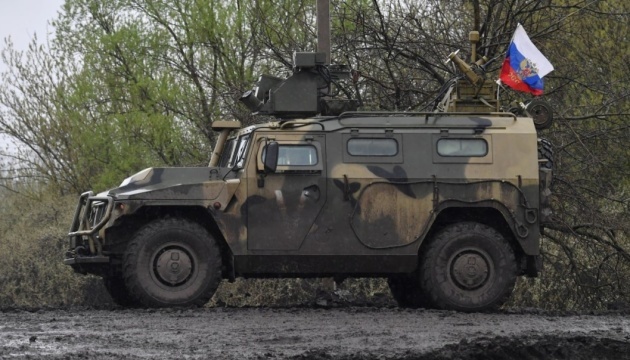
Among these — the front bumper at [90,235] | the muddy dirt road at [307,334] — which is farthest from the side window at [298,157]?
the front bumper at [90,235]

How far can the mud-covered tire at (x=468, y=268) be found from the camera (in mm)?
13250

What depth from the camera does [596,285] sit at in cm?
1800

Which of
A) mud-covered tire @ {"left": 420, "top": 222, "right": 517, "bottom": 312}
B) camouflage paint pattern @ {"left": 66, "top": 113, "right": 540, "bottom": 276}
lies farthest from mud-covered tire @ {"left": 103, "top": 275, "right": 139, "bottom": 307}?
mud-covered tire @ {"left": 420, "top": 222, "right": 517, "bottom": 312}

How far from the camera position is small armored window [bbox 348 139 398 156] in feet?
43.5

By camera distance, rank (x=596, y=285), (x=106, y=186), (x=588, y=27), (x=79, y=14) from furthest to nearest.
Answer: (x=79, y=14)
(x=106, y=186)
(x=588, y=27)
(x=596, y=285)

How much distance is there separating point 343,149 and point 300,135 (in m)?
0.46

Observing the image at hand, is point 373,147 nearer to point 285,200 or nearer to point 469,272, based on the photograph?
point 285,200

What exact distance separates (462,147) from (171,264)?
124 inches

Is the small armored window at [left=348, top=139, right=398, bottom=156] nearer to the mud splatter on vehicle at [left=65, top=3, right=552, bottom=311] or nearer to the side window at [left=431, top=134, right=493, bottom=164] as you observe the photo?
the mud splatter on vehicle at [left=65, top=3, right=552, bottom=311]

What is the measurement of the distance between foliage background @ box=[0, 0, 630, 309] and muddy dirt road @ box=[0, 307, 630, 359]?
10.3 ft

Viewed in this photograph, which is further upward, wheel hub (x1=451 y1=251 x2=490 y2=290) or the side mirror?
the side mirror

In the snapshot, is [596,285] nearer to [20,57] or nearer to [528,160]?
[528,160]

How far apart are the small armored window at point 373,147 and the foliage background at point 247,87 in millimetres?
2859

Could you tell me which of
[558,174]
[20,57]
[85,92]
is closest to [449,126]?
[558,174]
